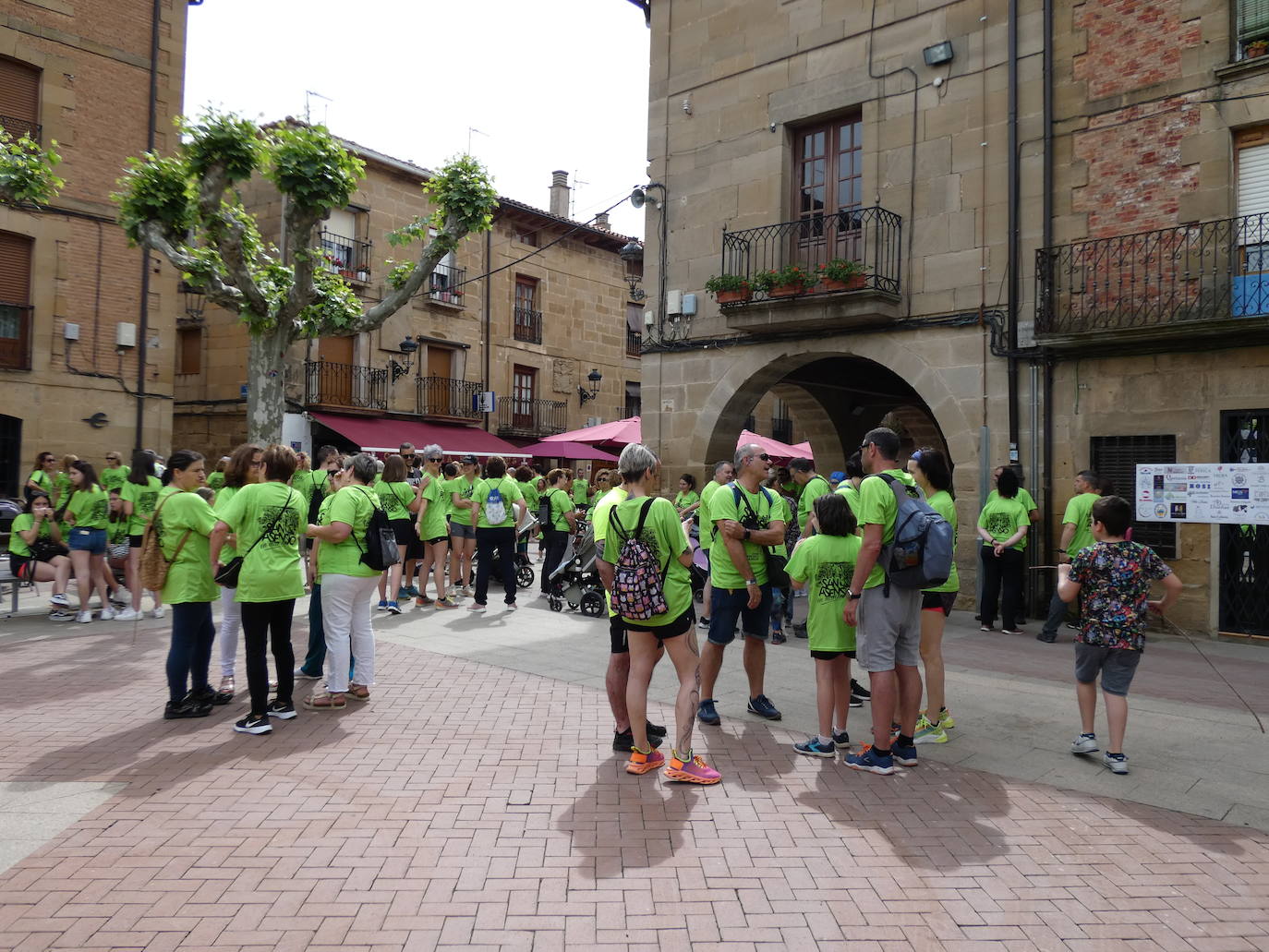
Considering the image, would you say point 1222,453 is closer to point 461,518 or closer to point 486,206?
point 461,518

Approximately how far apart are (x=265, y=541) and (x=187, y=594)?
0.73 meters

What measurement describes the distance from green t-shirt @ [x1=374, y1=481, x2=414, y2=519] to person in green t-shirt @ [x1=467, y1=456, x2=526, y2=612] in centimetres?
109

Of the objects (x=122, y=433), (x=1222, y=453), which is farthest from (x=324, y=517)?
(x=122, y=433)

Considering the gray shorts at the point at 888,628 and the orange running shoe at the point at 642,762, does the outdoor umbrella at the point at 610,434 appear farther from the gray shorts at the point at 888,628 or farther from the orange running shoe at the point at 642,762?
the orange running shoe at the point at 642,762

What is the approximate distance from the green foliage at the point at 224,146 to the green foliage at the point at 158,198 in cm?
23

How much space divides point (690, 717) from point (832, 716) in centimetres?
111

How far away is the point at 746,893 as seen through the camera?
11.4 feet

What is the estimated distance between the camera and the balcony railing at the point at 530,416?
85.7ft

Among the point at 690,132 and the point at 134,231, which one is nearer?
the point at 134,231

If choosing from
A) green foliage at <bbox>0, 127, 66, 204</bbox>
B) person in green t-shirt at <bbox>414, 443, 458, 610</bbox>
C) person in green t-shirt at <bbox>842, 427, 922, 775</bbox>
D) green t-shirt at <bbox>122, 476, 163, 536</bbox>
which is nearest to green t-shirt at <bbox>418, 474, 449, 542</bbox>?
person in green t-shirt at <bbox>414, 443, 458, 610</bbox>

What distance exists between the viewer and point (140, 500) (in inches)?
367

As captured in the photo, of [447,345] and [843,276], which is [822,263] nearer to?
[843,276]

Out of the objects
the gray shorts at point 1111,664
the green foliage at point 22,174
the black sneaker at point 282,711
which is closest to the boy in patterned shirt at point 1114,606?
the gray shorts at point 1111,664

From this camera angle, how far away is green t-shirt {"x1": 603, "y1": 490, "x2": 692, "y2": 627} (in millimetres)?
4730
